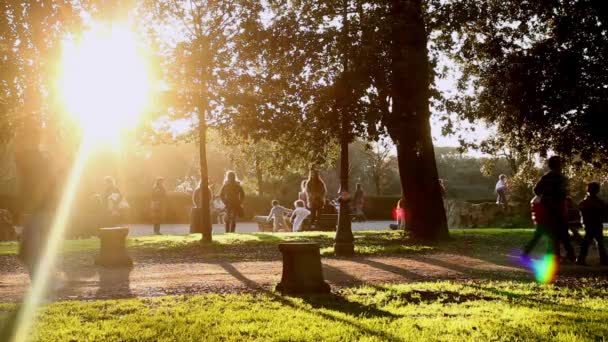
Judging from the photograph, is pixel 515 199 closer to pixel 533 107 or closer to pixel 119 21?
pixel 533 107

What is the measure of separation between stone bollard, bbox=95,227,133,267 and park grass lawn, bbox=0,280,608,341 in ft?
13.2

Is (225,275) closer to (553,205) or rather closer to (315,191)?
(553,205)

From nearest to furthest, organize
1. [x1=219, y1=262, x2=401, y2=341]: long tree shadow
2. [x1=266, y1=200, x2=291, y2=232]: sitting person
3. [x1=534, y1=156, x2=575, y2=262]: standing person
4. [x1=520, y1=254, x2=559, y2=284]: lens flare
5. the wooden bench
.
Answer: [x1=219, y1=262, x2=401, y2=341]: long tree shadow
[x1=520, y1=254, x2=559, y2=284]: lens flare
[x1=534, y1=156, x2=575, y2=262]: standing person
[x1=266, y1=200, x2=291, y2=232]: sitting person
the wooden bench

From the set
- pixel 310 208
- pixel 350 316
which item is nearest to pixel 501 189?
pixel 310 208

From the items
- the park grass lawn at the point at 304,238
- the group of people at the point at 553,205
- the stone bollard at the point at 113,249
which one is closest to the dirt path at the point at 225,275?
the stone bollard at the point at 113,249

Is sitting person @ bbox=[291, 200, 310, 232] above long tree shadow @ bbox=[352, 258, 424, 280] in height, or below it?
above

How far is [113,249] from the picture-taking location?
11031mm

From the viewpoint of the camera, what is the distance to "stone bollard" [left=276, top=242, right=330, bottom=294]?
747 cm

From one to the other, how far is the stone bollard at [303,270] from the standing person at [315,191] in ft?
33.3

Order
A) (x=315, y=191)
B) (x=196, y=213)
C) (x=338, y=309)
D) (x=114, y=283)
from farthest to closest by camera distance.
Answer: (x=196, y=213) < (x=315, y=191) < (x=114, y=283) < (x=338, y=309)

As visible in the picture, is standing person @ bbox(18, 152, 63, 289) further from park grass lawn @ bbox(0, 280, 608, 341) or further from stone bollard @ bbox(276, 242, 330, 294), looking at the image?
stone bollard @ bbox(276, 242, 330, 294)

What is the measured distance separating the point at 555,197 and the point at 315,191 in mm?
9552

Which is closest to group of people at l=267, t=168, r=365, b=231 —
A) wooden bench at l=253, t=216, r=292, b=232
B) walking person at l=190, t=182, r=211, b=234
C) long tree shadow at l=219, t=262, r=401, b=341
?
wooden bench at l=253, t=216, r=292, b=232

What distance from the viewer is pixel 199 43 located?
1487 cm
